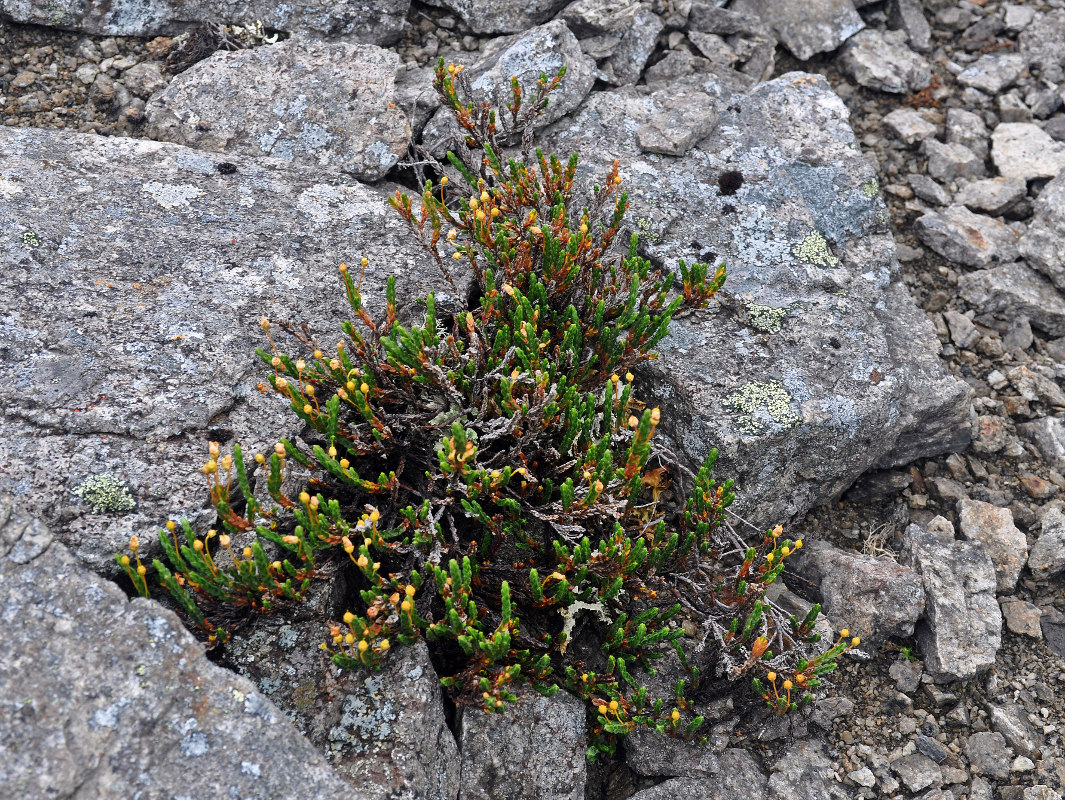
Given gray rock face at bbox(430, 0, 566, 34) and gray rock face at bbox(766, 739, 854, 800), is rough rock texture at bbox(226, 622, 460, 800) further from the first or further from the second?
gray rock face at bbox(430, 0, 566, 34)

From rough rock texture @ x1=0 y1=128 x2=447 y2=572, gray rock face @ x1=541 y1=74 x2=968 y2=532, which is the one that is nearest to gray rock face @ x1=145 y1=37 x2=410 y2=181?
rough rock texture @ x1=0 y1=128 x2=447 y2=572

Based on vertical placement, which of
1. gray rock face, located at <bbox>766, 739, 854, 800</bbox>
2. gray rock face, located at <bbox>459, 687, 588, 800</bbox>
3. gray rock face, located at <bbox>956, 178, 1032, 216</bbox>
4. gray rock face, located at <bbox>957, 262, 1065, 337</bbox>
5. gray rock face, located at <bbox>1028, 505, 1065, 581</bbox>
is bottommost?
gray rock face, located at <bbox>766, 739, 854, 800</bbox>

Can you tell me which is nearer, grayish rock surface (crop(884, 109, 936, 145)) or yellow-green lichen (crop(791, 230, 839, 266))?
yellow-green lichen (crop(791, 230, 839, 266))

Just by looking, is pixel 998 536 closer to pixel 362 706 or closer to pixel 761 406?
pixel 761 406

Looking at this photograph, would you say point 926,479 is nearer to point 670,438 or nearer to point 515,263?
point 670,438

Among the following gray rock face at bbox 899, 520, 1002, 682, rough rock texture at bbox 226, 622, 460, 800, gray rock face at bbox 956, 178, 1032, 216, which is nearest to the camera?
rough rock texture at bbox 226, 622, 460, 800

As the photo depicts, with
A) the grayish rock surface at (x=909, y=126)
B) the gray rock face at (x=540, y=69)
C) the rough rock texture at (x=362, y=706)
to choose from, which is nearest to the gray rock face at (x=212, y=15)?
the gray rock face at (x=540, y=69)
